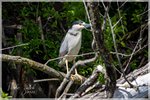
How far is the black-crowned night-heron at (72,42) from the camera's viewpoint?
4.28m

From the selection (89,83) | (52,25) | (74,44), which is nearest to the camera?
(89,83)

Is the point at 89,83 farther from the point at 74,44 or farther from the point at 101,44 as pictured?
the point at 74,44

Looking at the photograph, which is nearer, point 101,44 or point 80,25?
point 101,44

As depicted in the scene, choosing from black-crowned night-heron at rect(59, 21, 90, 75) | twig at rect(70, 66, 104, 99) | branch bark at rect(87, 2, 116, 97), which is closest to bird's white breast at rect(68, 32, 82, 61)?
black-crowned night-heron at rect(59, 21, 90, 75)

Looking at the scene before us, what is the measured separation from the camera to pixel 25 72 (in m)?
4.33

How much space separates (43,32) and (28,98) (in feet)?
2.56

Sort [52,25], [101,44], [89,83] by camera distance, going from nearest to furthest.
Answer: [101,44] → [89,83] → [52,25]

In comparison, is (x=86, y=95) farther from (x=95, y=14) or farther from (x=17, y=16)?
(x=17, y=16)

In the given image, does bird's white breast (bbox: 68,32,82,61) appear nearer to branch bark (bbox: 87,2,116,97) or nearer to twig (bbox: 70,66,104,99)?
twig (bbox: 70,66,104,99)

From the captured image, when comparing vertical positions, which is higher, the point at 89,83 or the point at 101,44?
the point at 101,44

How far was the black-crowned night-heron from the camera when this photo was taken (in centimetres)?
428

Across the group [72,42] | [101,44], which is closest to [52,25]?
[72,42]

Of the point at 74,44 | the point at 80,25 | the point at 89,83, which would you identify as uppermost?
the point at 80,25

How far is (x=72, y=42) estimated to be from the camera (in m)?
4.37
